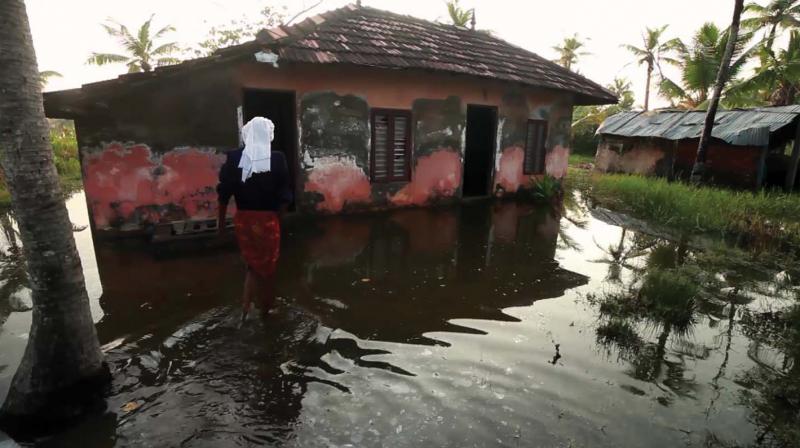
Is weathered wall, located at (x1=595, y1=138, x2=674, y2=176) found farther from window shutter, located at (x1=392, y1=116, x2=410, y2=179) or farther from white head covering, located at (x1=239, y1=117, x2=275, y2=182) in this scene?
white head covering, located at (x1=239, y1=117, x2=275, y2=182)

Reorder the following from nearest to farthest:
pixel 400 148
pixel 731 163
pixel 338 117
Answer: pixel 338 117
pixel 400 148
pixel 731 163

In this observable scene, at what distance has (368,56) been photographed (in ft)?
25.9

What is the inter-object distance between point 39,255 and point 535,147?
10866 mm

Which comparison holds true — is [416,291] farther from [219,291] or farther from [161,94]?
[161,94]

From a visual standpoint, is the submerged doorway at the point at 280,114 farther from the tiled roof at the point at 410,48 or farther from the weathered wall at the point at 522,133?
the weathered wall at the point at 522,133

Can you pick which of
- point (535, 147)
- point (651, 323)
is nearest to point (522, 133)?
point (535, 147)

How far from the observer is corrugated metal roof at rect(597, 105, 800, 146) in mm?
12867

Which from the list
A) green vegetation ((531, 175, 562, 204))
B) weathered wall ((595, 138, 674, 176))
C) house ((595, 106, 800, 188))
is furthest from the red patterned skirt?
weathered wall ((595, 138, 674, 176))

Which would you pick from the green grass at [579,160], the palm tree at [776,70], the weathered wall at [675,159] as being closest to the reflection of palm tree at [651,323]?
the weathered wall at [675,159]

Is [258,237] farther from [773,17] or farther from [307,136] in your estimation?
[773,17]

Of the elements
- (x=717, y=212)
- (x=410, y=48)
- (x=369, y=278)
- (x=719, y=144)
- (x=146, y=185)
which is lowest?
(x=369, y=278)

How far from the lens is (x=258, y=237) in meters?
3.99

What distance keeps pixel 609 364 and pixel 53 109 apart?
731 cm

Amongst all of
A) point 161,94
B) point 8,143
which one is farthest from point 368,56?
point 8,143
